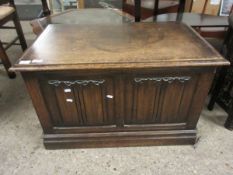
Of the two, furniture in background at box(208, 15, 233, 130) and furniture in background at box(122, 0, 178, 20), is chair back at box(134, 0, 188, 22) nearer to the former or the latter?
furniture in background at box(122, 0, 178, 20)

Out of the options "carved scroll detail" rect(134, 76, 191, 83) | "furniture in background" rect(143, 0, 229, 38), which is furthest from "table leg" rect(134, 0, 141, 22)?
"carved scroll detail" rect(134, 76, 191, 83)

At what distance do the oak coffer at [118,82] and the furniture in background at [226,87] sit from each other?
31 cm

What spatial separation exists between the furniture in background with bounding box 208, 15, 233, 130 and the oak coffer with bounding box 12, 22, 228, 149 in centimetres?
31

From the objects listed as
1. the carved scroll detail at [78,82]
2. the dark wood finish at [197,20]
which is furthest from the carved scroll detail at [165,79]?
the dark wood finish at [197,20]

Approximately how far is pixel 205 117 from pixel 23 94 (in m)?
1.52

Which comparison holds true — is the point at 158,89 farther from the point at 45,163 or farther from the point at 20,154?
the point at 20,154

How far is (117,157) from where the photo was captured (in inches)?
49.5

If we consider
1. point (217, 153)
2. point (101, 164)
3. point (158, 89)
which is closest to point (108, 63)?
point (158, 89)

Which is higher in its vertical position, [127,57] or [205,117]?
[127,57]

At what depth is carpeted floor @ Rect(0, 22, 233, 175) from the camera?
3.89 ft

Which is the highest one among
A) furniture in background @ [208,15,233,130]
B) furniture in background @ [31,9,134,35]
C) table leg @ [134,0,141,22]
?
table leg @ [134,0,141,22]

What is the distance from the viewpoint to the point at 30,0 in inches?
137

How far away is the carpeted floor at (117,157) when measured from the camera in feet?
3.89

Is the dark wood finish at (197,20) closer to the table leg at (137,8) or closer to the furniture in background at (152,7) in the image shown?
the table leg at (137,8)
